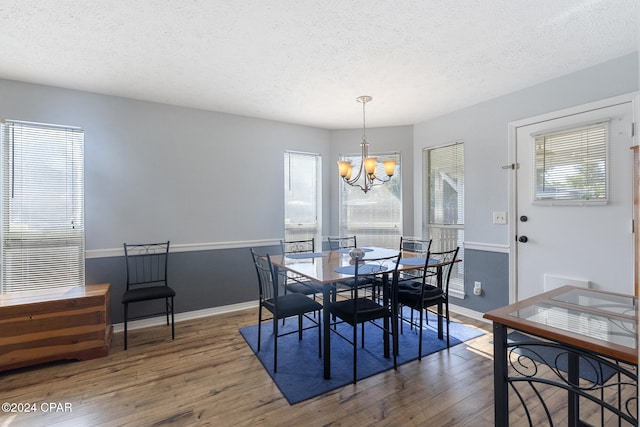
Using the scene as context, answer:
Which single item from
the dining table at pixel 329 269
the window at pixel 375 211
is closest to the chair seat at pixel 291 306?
the dining table at pixel 329 269

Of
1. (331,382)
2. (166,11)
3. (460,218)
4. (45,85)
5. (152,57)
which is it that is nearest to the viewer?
(166,11)

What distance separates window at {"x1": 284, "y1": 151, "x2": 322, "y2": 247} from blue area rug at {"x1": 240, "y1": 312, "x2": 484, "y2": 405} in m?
1.37

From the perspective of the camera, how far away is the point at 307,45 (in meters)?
2.22

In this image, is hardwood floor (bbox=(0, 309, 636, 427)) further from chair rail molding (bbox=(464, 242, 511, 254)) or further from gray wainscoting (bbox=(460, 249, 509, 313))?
chair rail molding (bbox=(464, 242, 511, 254))

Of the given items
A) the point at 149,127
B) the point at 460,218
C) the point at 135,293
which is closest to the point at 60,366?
the point at 135,293

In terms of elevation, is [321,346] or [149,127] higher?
[149,127]

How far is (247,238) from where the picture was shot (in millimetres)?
3869

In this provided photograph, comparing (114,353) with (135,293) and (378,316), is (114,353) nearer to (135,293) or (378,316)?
(135,293)

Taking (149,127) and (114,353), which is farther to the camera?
(149,127)

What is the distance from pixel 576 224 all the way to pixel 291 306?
2632mm

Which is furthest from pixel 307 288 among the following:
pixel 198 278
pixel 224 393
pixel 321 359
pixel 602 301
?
pixel 602 301

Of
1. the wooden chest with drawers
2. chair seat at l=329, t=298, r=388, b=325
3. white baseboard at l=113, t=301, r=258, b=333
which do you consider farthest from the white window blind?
the wooden chest with drawers

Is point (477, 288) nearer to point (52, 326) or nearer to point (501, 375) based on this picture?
point (501, 375)

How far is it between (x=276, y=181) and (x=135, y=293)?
2064 mm
